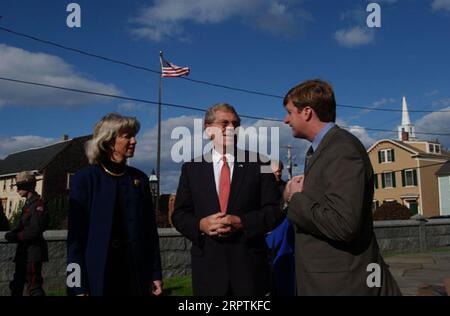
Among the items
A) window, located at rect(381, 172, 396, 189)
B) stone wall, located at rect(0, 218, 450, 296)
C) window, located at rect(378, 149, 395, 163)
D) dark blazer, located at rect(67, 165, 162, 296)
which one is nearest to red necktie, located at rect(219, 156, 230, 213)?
dark blazer, located at rect(67, 165, 162, 296)

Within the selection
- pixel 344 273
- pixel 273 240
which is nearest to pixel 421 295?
pixel 344 273

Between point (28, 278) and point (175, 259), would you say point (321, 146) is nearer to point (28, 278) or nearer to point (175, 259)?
point (28, 278)

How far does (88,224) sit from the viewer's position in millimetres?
3258

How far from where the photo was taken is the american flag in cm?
2302

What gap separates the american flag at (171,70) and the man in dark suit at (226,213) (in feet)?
65.4

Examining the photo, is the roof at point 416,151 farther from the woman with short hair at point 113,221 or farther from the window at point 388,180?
the woman with short hair at point 113,221

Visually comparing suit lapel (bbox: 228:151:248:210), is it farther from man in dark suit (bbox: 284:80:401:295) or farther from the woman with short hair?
man in dark suit (bbox: 284:80:401:295)

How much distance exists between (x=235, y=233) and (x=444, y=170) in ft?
187

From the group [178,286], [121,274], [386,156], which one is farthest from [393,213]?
[386,156]

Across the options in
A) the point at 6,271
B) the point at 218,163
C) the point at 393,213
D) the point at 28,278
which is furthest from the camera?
the point at 393,213

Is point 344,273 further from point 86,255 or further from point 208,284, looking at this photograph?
point 86,255

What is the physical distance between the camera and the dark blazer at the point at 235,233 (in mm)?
3209

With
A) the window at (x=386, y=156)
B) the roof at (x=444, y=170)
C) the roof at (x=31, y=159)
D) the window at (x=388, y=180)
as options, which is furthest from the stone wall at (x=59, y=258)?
the window at (x=386, y=156)

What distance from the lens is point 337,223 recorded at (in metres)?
2.20
